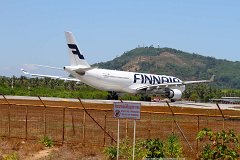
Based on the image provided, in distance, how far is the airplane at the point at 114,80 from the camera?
203 feet

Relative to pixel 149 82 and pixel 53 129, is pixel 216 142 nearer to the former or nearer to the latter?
pixel 53 129

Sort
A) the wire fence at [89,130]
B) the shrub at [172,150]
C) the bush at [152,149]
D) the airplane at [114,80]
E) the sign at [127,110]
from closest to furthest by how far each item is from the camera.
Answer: the sign at [127,110] → the bush at [152,149] → the shrub at [172,150] → the wire fence at [89,130] → the airplane at [114,80]

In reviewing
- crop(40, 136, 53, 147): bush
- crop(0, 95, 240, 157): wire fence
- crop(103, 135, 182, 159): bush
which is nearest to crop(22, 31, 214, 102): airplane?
crop(0, 95, 240, 157): wire fence

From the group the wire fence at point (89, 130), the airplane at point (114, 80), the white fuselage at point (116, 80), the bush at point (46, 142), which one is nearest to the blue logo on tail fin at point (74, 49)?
the airplane at point (114, 80)

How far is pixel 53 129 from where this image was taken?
2611 cm

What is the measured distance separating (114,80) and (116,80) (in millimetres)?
301

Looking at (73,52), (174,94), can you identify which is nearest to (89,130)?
(73,52)

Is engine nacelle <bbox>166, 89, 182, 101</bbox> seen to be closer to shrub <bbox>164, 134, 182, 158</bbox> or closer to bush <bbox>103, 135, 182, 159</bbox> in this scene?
bush <bbox>103, 135, 182, 159</bbox>

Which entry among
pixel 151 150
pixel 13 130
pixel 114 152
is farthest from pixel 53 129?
pixel 151 150

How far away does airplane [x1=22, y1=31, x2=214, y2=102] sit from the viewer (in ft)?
203

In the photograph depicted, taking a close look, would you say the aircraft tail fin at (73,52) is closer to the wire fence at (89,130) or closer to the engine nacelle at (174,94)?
the engine nacelle at (174,94)

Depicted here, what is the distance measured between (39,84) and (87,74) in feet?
166

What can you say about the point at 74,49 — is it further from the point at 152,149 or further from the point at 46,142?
the point at 152,149

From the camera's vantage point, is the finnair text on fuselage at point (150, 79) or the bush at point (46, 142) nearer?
the bush at point (46, 142)
